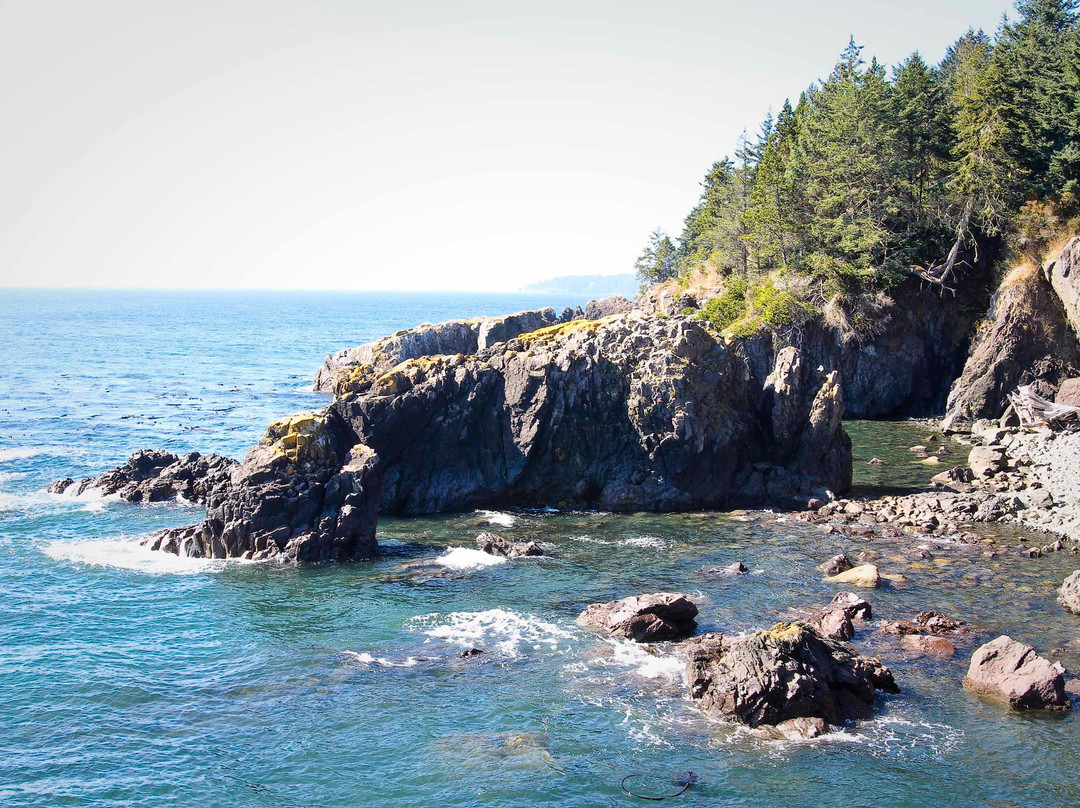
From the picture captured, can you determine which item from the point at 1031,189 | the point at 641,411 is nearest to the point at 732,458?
the point at 641,411

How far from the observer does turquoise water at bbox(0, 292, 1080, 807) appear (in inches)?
927

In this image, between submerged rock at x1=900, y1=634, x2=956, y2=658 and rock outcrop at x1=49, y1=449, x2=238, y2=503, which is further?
rock outcrop at x1=49, y1=449, x2=238, y2=503

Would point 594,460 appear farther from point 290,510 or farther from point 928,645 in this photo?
point 928,645

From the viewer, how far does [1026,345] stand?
6656 cm

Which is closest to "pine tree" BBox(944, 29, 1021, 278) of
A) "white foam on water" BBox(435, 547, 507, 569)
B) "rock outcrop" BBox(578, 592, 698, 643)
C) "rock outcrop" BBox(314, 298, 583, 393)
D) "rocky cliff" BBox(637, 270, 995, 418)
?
"rocky cliff" BBox(637, 270, 995, 418)

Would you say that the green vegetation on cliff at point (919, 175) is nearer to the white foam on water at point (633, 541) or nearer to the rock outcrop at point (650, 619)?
the white foam on water at point (633, 541)

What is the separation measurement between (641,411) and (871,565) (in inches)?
684

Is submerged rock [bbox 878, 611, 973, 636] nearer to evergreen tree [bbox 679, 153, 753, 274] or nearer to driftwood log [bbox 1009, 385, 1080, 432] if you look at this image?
driftwood log [bbox 1009, 385, 1080, 432]

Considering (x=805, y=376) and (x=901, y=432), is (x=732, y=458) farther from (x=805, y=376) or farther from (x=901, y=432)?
(x=901, y=432)

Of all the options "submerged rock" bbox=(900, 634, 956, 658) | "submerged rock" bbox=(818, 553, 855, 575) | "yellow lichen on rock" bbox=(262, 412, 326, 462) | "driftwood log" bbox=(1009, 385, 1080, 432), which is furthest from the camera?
"driftwood log" bbox=(1009, 385, 1080, 432)

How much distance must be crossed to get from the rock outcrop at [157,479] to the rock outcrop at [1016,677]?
41.8 metres

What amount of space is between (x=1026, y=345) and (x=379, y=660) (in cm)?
5976

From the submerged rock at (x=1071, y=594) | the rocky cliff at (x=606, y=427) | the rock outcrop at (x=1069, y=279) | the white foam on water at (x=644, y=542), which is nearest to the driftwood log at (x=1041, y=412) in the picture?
the rock outcrop at (x=1069, y=279)

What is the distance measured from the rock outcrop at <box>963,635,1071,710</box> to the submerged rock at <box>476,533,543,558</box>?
69.6ft
